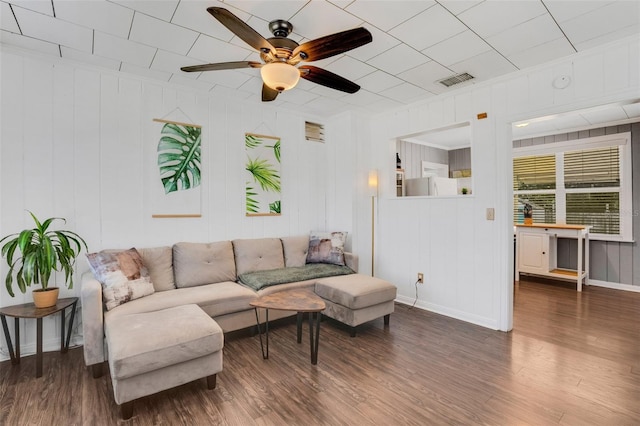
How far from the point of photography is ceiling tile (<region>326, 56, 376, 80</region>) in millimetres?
2938

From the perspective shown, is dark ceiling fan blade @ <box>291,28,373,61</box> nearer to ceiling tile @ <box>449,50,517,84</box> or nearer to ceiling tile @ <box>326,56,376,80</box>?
ceiling tile @ <box>326,56,376,80</box>

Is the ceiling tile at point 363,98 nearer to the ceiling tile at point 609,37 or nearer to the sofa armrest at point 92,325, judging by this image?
the ceiling tile at point 609,37

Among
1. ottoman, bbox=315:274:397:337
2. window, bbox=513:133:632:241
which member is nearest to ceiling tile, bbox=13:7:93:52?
ottoman, bbox=315:274:397:337

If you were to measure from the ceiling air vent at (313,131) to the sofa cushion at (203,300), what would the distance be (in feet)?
8.05

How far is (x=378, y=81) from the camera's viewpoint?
3438 mm

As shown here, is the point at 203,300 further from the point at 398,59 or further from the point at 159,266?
the point at 398,59

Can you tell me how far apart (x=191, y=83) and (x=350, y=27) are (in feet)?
6.38

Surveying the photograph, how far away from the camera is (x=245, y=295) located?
10.2 feet

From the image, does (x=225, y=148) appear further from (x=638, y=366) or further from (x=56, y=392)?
(x=638, y=366)

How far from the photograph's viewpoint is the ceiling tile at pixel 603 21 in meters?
2.20

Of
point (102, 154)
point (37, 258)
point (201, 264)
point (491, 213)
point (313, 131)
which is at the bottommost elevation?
point (201, 264)

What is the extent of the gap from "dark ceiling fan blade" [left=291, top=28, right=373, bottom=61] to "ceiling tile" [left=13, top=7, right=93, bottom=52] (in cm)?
175

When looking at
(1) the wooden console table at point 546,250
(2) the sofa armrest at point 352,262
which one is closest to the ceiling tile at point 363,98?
(2) the sofa armrest at point 352,262

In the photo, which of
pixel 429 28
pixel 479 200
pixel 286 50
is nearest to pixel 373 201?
pixel 479 200
